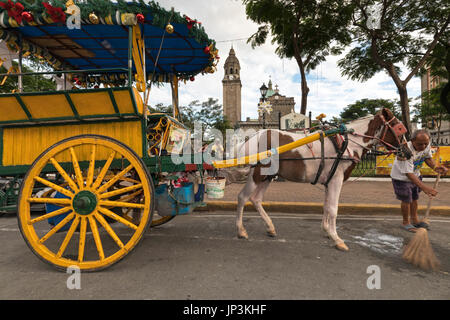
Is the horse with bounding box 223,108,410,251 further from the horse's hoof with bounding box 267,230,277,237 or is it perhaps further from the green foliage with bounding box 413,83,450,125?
the green foliage with bounding box 413,83,450,125

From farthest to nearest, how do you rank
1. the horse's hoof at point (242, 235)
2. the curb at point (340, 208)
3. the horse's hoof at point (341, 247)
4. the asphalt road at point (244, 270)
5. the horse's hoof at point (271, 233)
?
the curb at point (340, 208) < the horse's hoof at point (271, 233) < the horse's hoof at point (242, 235) < the horse's hoof at point (341, 247) < the asphalt road at point (244, 270)

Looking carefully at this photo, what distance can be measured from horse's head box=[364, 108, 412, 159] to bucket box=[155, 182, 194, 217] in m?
2.58

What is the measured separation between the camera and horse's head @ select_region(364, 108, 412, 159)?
332 centimetres

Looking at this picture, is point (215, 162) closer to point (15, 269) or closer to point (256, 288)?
point (256, 288)

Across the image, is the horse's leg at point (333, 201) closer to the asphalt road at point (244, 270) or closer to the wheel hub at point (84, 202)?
the asphalt road at point (244, 270)

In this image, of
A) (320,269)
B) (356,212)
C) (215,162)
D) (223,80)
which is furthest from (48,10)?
(223,80)

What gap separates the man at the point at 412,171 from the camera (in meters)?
3.79

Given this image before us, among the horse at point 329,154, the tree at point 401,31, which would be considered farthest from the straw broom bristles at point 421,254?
the tree at point 401,31

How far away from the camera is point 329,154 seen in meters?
3.42

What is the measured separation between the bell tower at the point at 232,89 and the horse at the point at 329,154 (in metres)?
58.6

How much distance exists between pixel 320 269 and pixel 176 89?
395cm

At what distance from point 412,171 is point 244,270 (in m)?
3.18

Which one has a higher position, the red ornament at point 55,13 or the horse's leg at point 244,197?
the red ornament at point 55,13

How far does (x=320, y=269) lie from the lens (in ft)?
8.53
